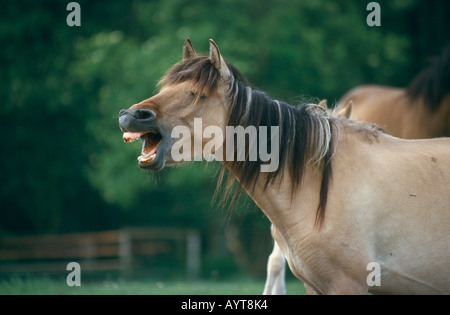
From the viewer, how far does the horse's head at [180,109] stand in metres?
3.95

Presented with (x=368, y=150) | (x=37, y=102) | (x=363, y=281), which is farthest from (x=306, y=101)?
(x=37, y=102)

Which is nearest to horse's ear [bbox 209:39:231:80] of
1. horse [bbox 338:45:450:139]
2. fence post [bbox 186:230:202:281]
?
horse [bbox 338:45:450:139]

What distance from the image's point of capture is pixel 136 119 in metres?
3.91

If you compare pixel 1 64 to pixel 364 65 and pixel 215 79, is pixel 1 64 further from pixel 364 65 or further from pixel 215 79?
pixel 215 79

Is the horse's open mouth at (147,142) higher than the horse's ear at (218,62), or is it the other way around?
the horse's ear at (218,62)

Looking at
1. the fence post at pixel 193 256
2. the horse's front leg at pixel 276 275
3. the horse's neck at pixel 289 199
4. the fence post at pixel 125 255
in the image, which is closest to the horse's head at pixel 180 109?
the horse's neck at pixel 289 199

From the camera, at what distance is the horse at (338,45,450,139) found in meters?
8.35

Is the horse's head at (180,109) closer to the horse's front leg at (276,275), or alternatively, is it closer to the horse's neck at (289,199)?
the horse's neck at (289,199)

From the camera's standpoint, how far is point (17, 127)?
17328 millimetres

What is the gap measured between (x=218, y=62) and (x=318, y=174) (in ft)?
3.52

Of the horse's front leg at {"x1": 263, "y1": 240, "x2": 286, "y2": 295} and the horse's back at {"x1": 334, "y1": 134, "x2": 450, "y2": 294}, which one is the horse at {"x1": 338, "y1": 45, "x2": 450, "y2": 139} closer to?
the horse's front leg at {"x1": 263, "y1": 240, "x2": 286, "y2": 295}

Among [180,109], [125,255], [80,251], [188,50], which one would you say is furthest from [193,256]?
[180,109]

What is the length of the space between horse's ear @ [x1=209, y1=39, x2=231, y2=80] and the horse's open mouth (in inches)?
25.1

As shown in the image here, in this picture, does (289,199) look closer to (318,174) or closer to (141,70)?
(318,174)
